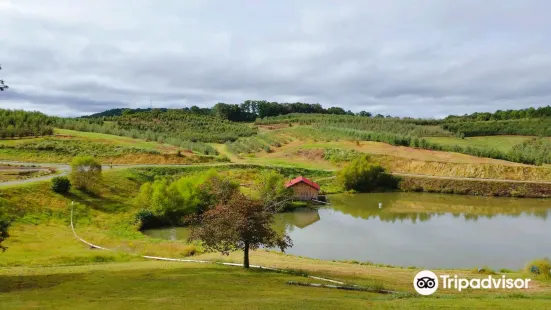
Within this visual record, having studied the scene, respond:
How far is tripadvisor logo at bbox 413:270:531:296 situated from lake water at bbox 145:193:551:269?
723 cm

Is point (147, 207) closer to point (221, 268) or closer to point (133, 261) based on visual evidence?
point (133, 261)

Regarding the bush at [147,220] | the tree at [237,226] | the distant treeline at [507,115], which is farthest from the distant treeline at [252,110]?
the tree at [237,226]

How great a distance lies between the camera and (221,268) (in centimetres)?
2098

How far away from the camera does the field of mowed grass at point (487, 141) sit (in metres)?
91.8

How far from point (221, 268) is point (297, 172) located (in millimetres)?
46108

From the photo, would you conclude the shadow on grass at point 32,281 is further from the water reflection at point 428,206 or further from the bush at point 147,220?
the water reflection at point 428,206

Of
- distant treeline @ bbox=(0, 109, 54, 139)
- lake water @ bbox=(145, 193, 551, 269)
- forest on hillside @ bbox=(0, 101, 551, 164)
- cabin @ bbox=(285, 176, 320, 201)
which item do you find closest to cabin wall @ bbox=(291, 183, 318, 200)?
cabin @ bbox=(285, 176, 320, 201)

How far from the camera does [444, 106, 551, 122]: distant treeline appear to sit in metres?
123

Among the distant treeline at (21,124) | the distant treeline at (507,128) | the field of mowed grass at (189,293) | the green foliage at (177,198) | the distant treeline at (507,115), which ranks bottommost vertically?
the field of mowed grass at (189,293)

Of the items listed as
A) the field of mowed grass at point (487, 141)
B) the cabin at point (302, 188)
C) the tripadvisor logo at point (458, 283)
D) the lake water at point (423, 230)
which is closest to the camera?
the tripadvisor logo at point (458, 283)

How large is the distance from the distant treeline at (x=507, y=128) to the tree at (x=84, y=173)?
8415cm

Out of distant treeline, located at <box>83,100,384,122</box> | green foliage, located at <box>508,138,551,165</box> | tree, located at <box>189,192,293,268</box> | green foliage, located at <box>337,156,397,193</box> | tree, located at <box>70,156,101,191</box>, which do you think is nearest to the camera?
tree, located at <box>189,192,293,268</box>

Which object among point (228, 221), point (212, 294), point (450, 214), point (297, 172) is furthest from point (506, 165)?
point (212, 294)

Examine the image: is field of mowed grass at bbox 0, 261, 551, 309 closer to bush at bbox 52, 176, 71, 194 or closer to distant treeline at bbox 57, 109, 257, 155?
bush at bbox 52, 176, 71, 194
